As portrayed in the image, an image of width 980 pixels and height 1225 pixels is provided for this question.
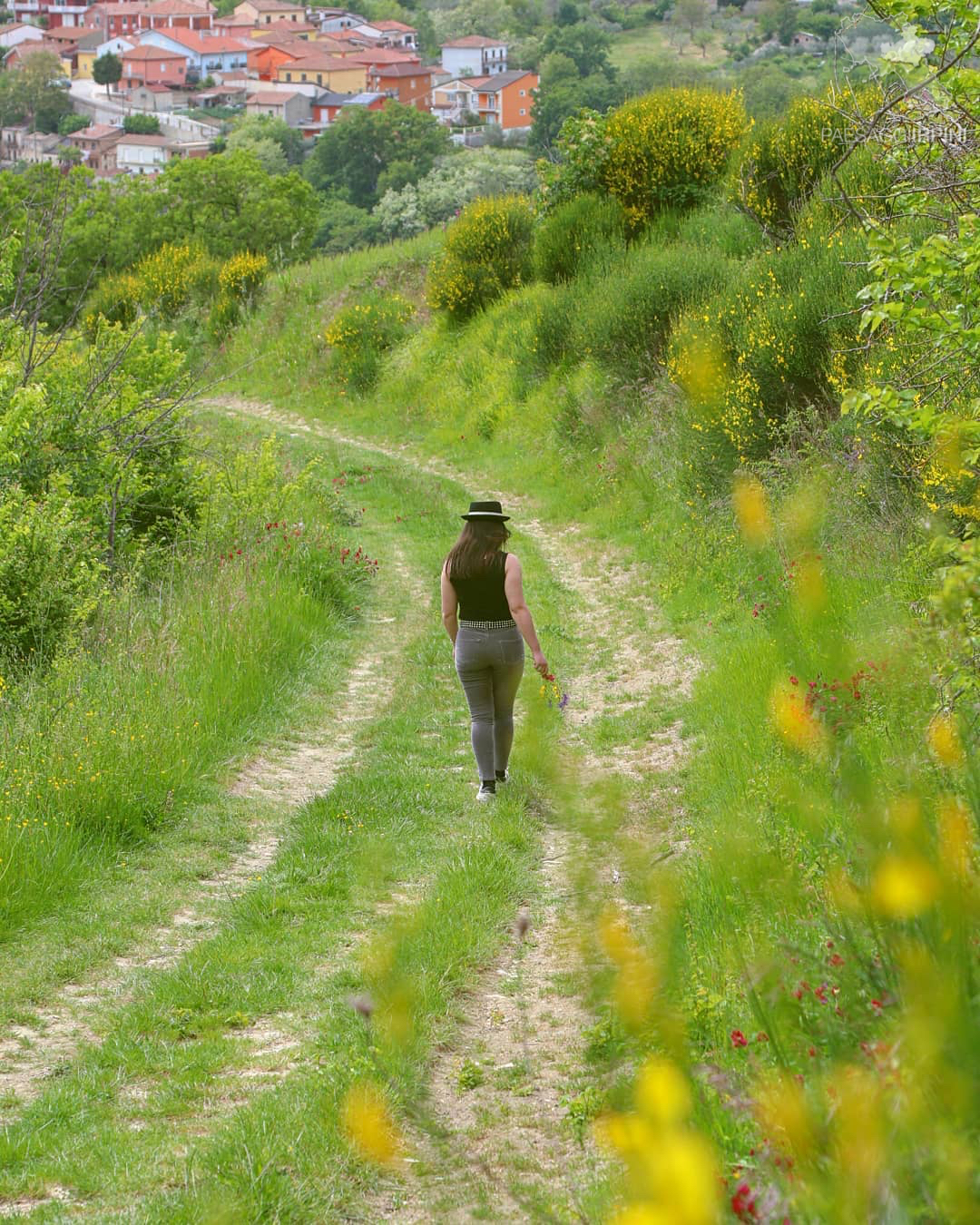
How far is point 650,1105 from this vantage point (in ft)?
5.38

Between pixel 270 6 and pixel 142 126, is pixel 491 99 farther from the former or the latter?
pixel 270 6

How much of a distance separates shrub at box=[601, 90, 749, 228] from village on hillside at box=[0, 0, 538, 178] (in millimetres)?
82796

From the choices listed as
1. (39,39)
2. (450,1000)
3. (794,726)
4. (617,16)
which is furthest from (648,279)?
(39,39)

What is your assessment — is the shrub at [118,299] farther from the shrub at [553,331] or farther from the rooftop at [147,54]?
the rooftop at [147,54]

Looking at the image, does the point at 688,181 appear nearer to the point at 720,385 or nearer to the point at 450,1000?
the point at 720,385

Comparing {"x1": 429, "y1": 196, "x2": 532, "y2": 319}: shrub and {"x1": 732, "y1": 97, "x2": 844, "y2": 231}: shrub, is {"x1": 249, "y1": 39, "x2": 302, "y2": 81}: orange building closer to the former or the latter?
{"x1": 429, "y1": 196, "x2": 532, "y2": 319}: shrub

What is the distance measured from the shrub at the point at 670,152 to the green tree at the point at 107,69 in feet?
388

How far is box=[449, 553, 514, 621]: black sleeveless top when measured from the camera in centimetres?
738

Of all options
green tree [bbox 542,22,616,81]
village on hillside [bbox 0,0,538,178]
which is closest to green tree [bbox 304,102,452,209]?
green tree [bbox 542,22,616,81]

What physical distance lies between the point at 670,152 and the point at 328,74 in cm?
11976

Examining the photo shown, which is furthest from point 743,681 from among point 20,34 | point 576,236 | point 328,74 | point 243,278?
point 20,34

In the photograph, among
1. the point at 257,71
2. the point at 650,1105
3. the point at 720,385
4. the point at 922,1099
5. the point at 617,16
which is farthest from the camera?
the point at 257,71

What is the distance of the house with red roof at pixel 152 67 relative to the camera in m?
131

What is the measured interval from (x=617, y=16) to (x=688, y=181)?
121 meters
